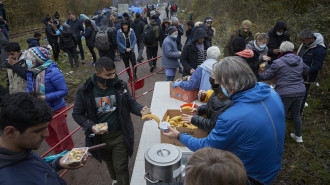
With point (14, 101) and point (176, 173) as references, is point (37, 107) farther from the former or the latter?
point (176, 173)

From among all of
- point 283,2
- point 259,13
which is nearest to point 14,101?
point 283,2

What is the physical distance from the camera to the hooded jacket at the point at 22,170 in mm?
1206

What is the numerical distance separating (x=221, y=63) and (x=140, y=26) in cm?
851

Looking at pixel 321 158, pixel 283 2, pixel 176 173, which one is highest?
pixel 283 2

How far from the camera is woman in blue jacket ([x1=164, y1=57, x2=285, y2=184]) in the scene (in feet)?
5.70

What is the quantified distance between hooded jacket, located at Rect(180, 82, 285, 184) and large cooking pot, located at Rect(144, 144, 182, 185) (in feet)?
1.24

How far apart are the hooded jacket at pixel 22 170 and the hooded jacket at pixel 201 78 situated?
2935 millimetres

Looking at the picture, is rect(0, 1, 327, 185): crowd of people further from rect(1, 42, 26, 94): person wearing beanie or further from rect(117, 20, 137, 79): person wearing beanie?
rect(117, 20, 137, 79): person wearing beanie

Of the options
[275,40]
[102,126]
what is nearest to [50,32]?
[102,126]

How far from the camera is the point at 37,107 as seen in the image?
1.42 metres

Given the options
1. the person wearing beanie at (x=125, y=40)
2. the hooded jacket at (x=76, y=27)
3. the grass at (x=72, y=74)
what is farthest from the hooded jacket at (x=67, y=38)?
the person wearing beanie at (x=125, y=40)

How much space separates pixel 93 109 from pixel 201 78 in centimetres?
208

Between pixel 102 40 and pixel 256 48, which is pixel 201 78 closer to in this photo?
pixel 256 48

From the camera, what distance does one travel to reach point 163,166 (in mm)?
1833
